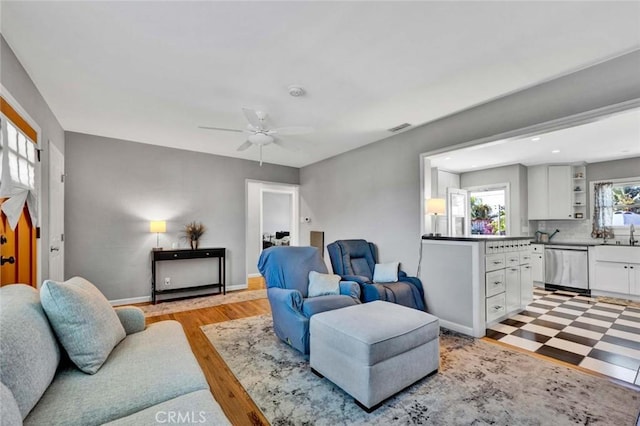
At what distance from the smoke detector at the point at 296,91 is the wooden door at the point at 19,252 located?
7.90 ft

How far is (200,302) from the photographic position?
4547 mm

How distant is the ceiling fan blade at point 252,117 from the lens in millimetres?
2788

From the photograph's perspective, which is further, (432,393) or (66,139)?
(66,139)

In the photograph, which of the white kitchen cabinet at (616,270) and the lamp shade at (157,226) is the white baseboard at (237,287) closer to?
the lamp shade at (157,226)

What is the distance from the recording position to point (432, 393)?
2.02 m

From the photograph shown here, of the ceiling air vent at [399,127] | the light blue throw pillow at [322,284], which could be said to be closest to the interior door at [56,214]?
the light blue throw pillow at [322,284]

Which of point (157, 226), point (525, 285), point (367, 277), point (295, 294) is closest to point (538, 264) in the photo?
point (525, 285)

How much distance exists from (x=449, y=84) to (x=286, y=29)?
165cm

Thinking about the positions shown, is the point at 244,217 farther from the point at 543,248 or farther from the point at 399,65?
the point at 543,248

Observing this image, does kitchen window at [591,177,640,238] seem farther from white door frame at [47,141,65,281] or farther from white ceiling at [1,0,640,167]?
white door frame at [47,141,65,281]

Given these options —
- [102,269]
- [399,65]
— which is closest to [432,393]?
[399,65]

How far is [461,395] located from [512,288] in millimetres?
2194

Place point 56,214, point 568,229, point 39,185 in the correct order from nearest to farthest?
point 39,185
point 56,214
point 568,229

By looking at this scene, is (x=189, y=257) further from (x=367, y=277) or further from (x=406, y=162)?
(x=406, y=162)
